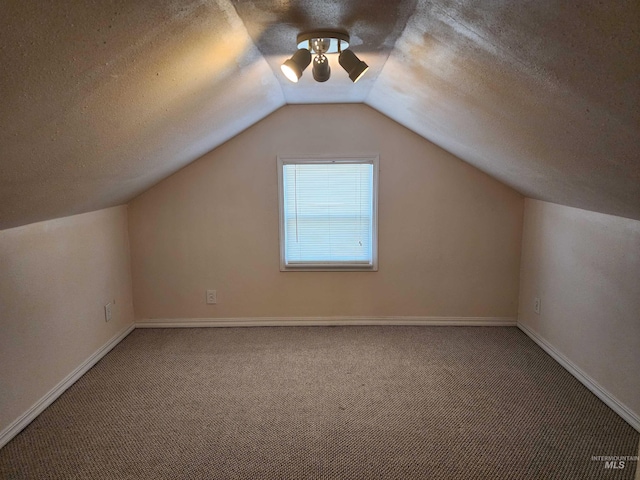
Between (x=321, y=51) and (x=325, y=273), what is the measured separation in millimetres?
2169

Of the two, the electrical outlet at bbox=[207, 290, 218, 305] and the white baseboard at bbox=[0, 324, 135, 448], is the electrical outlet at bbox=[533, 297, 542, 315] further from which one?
A: the white baseboard at bbox=[0, 324, 135, 448]

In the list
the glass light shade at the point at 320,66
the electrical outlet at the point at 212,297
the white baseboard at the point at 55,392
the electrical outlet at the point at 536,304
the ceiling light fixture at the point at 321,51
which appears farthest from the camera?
the electrical outlet at the point at 212,297

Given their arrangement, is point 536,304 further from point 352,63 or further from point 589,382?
point 352,63

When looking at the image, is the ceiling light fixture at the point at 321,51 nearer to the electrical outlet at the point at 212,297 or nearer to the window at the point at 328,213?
the window at the point at 328,213

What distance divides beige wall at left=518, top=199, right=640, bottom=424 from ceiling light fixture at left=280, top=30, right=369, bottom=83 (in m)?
Answer: 1.77

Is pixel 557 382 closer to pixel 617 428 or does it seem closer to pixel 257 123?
pixel 617 428

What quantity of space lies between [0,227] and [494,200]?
3481 mm

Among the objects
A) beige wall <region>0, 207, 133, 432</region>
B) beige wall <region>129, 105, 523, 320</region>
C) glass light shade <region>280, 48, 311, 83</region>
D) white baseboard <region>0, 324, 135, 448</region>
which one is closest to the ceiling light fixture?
glass light shade <region>280, 48, 311, 83</region>

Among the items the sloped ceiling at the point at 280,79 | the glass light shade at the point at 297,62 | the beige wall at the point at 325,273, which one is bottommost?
the beige wall at the point at 325,273

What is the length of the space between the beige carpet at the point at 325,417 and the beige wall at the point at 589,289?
191 mm

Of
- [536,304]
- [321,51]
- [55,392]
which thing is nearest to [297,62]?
[321,51]

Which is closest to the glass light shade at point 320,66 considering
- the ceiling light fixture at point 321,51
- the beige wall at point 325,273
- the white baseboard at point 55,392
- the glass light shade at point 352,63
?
the ceiling light fixture at point 321,51

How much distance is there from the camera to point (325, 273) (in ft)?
12.3

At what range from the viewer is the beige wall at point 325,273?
3555 mm
